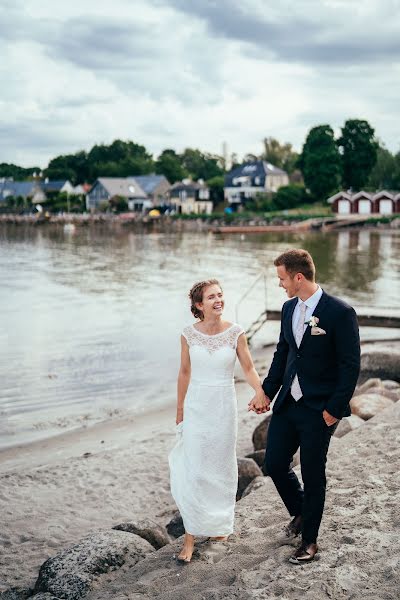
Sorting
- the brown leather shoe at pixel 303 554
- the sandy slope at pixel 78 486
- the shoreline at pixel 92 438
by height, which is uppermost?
the brown leather shoe at pixel 303 554

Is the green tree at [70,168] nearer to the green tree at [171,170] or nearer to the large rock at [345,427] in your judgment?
the green tree at [171,170]

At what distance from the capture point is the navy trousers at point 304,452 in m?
4.81

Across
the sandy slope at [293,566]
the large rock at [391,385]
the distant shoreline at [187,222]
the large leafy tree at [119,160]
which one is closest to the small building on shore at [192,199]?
the distant shoreline at [187,222]

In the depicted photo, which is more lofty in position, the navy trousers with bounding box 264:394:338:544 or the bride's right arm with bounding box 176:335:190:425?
the bride's right arm with bounding box 176:335:190:425

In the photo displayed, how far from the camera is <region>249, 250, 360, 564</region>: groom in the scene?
186 inches

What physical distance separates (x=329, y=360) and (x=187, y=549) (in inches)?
70.6

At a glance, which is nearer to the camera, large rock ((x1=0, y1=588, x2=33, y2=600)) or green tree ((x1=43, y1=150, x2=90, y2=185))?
large rock ((x1=0, y1=588, x2=33, y2=600))

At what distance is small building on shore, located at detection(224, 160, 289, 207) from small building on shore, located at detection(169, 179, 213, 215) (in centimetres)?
367

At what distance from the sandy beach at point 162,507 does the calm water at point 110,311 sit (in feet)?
4.36

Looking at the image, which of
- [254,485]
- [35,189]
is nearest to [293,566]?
[254,485]

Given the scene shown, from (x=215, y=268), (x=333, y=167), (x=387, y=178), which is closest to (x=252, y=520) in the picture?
(x=215, y=268)

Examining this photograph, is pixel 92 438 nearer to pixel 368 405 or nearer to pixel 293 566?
pixel 368 405

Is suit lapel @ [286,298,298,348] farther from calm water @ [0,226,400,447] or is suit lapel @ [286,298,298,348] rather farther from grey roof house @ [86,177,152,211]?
grey roof house @ [86,177,152,211]

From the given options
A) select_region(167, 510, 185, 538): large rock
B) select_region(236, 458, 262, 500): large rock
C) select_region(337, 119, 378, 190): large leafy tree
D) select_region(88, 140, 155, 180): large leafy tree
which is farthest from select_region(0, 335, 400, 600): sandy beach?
select_region(88, 140, 155, 180): large leafy tree
